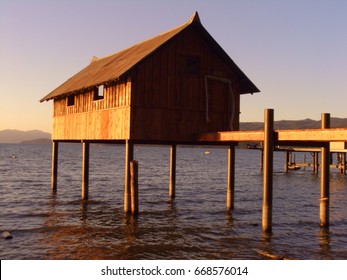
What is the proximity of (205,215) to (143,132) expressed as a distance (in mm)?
7055

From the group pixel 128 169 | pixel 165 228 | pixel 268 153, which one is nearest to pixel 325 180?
pixel 268 153

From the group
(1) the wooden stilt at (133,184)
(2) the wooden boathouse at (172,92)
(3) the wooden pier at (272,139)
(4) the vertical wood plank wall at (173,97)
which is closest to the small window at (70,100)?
(2) the wooden boathouse at (172,92)

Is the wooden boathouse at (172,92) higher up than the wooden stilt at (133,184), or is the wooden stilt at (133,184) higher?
the wooden boathouse at (172,92)

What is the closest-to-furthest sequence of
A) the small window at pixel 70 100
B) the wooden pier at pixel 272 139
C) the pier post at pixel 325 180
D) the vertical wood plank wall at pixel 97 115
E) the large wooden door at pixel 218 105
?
1. the wooden pier at pixel 272 139
2. the pier post at pixel 325 180
3. the vertical wood plank wall at pixel 97 115
4. the large wooden door at pixel 218 105
5. the small window at pixel 70 100

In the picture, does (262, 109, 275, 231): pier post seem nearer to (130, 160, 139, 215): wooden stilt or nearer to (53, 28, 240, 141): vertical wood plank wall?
(53, 28, 240, 141): vertical wood plank wall

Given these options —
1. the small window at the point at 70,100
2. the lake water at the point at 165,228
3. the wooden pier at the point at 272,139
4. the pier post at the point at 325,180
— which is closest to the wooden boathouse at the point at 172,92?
the wooden pier at the point at 272,139


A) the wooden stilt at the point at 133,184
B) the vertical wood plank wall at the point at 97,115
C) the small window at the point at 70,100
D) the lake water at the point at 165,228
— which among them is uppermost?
the small window at the point at 70,100

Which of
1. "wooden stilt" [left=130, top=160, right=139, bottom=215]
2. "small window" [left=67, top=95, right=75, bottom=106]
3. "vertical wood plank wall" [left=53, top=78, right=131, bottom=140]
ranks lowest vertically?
"wooden stilt" [left=130, top=160, right=139, bottom=215]

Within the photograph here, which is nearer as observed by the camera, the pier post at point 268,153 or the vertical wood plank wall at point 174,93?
the pier post at point 268,153

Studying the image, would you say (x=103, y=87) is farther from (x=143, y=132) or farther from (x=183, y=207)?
(x=183, y=207)

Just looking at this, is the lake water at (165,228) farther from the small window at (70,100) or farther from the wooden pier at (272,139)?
the small window at (70,100)

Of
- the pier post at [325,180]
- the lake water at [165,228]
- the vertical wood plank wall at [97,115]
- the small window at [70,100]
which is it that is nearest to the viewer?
the lake water at [165,228]

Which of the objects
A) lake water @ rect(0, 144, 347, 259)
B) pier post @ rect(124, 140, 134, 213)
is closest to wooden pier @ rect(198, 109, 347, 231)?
lake water @ rect(0, 144, 347, 259)

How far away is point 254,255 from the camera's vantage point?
16.4 meters
